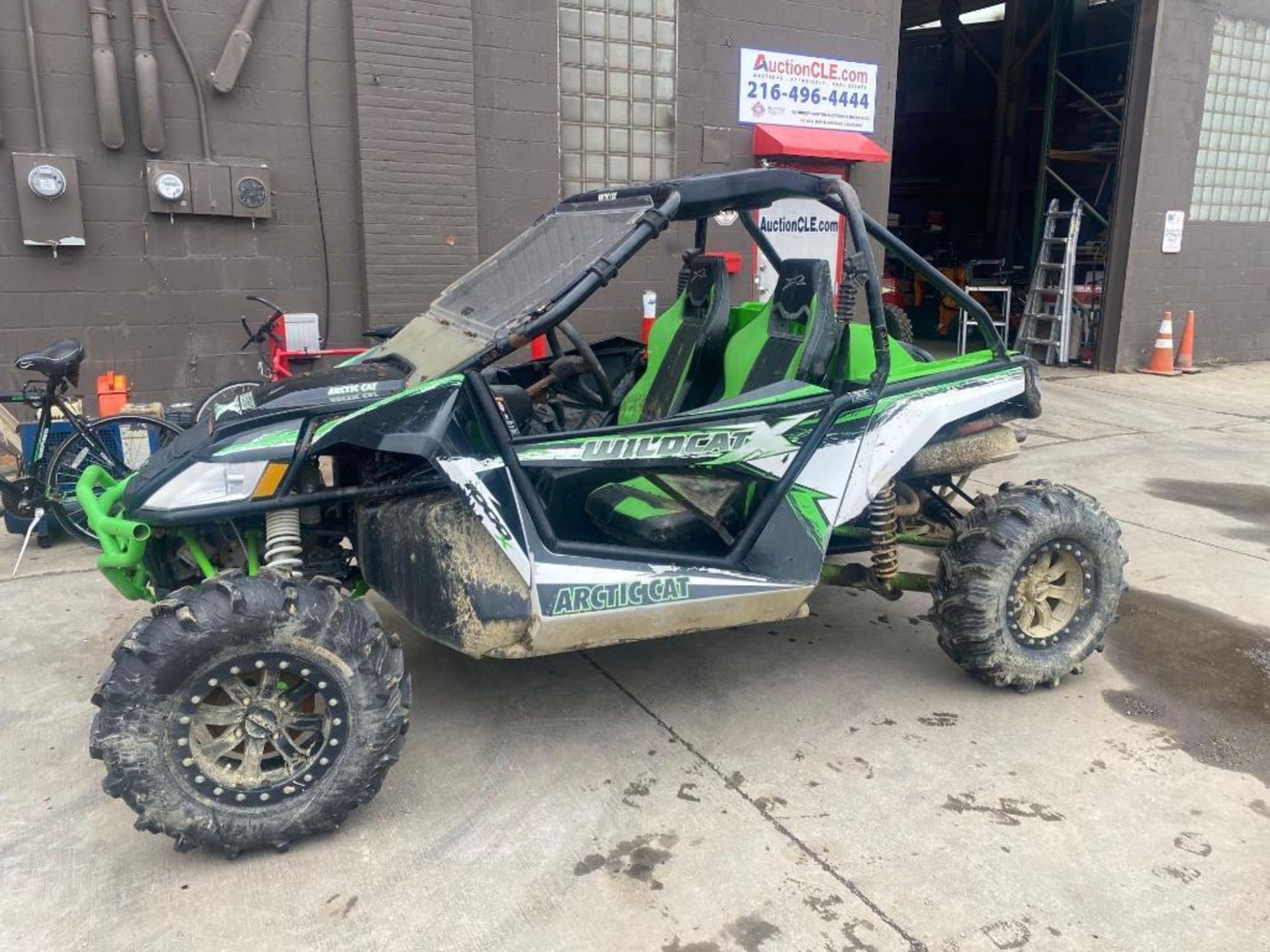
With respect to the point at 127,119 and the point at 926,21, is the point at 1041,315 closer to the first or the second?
the point at 926,21

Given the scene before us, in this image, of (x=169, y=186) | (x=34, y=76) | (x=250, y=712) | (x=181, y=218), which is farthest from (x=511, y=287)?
(x=34, y=76)

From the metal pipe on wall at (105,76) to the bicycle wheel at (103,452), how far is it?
2382 millimetres

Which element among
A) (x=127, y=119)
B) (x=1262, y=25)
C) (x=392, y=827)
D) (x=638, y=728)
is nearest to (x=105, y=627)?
(x=392, y=827)

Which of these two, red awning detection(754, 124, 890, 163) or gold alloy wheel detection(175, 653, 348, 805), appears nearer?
gold alloy wheel detection(175, 653, 348, 805)

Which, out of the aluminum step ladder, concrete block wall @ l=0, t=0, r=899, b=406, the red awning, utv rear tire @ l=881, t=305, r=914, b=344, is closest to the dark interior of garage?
the aluminum step ladder

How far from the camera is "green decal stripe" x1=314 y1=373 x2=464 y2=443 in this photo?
2936mm

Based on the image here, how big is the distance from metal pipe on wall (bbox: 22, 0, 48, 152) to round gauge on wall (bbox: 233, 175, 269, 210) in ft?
3.93

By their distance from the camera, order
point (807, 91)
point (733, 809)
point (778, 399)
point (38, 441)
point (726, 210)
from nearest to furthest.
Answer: point (733, 809) < point (778, 399) < point (726, 210) < point (38, 441) < point (807, 91)

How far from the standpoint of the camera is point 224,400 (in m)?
3.97

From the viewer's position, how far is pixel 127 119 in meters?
6.79

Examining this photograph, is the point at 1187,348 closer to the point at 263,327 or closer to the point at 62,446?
the point at 263,327

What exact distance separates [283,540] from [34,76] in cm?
520

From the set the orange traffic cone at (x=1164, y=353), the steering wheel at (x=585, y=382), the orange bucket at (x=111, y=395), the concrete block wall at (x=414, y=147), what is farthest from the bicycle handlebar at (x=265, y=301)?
the orange traffic cone at (x=1164, y=353)

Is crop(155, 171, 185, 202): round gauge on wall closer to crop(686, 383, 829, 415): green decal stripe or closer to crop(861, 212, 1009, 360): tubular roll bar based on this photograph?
crop(686, 383, 829, 415): green decal stripe
